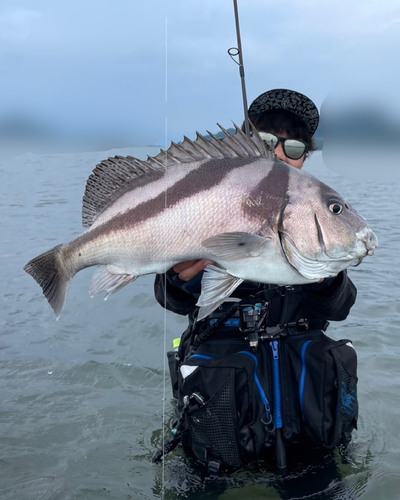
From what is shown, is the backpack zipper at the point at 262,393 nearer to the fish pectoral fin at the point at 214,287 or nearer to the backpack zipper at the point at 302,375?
the backpack zipper at the point at 302,375

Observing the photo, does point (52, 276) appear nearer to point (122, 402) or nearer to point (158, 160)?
point (158, 160)

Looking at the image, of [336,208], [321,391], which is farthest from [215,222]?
[321,391]

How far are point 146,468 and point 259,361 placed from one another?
0.94m

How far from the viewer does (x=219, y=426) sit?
232 centimetres

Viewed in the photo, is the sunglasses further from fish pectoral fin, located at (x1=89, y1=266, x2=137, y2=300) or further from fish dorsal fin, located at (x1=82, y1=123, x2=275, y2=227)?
fish pectoral fin, located at (x1=89, y1=266, x2=137, y2=300)

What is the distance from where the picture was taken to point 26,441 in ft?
10.3

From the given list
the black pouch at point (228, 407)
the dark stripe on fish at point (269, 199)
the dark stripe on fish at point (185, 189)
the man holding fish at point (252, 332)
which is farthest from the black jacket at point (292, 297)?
the dark stripe on fish at point (269, 199)

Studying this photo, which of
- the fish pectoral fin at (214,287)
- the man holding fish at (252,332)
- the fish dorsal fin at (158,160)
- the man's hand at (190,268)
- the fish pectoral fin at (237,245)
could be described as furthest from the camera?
the man holding fish at (252,332)

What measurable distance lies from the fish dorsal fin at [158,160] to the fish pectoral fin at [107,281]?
0.22 metres

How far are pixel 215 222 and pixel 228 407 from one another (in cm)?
84

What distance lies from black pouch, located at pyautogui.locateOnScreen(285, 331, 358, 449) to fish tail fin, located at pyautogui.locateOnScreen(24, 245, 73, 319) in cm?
103

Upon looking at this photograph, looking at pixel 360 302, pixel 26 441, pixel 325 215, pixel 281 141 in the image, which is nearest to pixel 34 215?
pixel 360 302

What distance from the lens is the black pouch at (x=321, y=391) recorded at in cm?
238

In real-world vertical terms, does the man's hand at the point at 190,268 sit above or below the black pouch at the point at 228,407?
above
